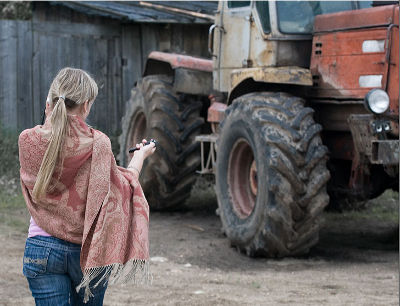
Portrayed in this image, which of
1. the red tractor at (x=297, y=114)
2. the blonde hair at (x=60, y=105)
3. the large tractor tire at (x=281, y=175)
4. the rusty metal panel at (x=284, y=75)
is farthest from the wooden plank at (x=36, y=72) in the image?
the blonde hair at (x=60, y=105)

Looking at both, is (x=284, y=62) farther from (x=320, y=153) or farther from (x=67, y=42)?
(x=67, y=42)

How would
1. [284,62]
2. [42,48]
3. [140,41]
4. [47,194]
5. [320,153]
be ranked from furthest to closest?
[140,41] → [42,48] → [284,62] → [320,153] → [47,194]

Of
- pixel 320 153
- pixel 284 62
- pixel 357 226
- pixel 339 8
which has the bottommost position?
pixel 357 226

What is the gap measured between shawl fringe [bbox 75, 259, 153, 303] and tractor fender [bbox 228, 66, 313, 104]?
4.18 metres

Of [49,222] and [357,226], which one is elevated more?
[49,222]

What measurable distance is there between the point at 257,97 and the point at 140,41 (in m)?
6.09

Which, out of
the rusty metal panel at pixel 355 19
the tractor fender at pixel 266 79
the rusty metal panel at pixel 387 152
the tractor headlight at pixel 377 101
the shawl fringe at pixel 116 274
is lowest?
the shawl fringe at pixel 116 274

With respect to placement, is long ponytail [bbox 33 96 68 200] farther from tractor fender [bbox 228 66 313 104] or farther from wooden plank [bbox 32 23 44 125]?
wooden plank [bbox 32 23 44 125]

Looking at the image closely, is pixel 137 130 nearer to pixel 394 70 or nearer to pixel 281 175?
pixel 281 175

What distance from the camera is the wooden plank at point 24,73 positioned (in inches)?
481

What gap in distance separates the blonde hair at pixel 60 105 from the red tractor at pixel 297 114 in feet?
12.0

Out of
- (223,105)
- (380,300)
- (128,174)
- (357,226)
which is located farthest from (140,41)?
(128,174)

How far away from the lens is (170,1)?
45.6ft

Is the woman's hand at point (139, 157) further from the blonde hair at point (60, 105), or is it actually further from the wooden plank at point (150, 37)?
the wooden plank at point (150, 37)
